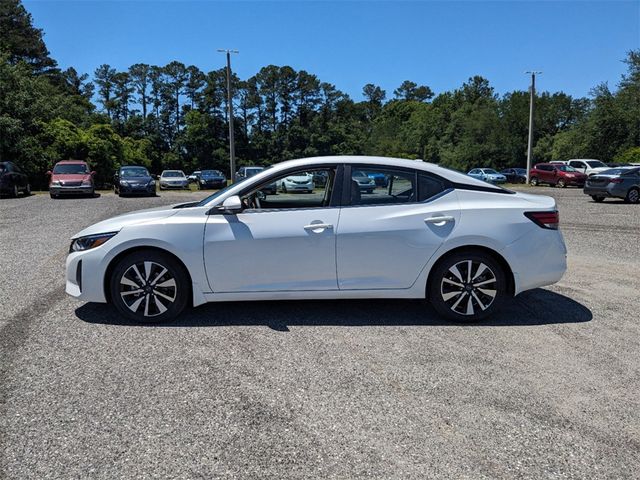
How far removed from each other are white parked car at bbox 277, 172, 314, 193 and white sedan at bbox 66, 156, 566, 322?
51 mm

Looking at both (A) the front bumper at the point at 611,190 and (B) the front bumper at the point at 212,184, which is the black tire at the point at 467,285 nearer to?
(A) the front bumper at the point at 611,190

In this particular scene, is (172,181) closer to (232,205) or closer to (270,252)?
(232,205)

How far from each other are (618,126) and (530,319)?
5095cm

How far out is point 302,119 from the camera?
97812 mm

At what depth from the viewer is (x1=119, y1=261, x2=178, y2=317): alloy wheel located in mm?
4938

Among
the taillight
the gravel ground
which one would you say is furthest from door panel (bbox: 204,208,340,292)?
the taillight

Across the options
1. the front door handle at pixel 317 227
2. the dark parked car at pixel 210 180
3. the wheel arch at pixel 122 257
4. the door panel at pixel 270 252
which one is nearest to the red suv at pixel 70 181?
the dark parked car at pixel 210 180

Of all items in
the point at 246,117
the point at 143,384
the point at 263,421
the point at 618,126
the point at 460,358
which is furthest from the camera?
the point at 246,117

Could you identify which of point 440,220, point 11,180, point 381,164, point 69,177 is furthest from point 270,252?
point 11,180

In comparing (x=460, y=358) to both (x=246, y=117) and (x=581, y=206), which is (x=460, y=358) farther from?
(x=246, y=117)

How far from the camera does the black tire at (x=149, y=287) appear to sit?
4.94 metres

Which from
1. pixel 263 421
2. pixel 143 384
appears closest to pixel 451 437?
pixel 263 421

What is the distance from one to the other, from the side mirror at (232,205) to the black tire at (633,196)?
20.5 m

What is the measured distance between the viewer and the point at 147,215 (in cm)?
517
